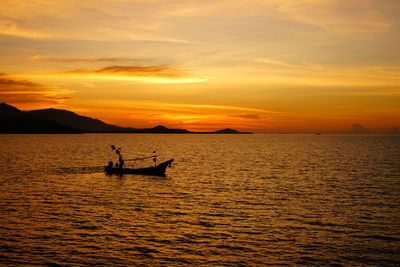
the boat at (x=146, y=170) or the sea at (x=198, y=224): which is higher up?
the boat at (x=146, y=170)

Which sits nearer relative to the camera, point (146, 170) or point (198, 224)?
point (198, 224)

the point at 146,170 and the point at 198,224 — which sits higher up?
the point at 146,170

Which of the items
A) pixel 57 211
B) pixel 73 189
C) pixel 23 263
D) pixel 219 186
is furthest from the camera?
pixel 219 186

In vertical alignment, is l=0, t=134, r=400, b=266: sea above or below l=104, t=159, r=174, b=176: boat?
below

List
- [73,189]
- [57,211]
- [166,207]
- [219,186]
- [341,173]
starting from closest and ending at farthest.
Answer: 1. [57,211]
2. [166,207]
3. [73,189]
4. [219,186]
5. [341,173]

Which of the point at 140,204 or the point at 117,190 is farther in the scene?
the point at 117,190

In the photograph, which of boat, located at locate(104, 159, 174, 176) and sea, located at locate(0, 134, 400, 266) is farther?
boat, located at locate(104, 159, 174, 176)

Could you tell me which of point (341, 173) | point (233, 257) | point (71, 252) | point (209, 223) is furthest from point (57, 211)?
point (341, 173)

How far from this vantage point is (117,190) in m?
51.1

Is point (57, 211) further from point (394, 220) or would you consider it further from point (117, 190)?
point (394, 220)

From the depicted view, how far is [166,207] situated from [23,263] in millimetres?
18185

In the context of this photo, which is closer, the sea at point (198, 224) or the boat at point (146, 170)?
the sea at point (198, 224)

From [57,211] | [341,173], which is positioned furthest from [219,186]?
[341,173]

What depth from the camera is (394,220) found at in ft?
112
